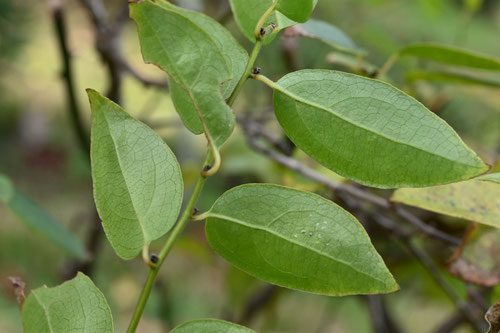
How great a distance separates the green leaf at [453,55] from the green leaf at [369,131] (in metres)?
0.24

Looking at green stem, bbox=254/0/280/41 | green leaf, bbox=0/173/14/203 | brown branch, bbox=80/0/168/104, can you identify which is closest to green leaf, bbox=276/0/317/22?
green stem, bbox=254/0/280/41

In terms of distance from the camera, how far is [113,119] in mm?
322

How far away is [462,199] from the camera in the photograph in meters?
0.46

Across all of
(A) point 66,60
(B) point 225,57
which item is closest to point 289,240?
(B) point 225,57

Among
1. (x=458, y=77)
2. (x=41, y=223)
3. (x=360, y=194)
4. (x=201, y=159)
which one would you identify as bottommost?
(x=201, y=159)

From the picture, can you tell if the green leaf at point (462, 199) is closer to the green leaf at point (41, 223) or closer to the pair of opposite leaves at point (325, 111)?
the pair of opposite leaves at point (325, 111)

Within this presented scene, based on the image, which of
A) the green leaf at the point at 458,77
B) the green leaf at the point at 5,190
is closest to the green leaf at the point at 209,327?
the green leaf at the point at 5,190

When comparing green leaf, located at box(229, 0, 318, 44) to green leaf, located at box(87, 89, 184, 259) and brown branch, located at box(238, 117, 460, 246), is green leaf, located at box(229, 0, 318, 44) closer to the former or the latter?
green leaf, located at box(87, 89, 184, 259)

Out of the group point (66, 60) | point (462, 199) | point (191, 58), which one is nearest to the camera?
point (191, 58)

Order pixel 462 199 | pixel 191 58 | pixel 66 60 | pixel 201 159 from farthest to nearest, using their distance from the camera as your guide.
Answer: pixel 201 159
pixel 66 60
pixel 462 199
pixel 191 58

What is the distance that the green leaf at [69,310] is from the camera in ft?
1.04

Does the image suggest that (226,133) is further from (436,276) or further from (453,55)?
(436,276)

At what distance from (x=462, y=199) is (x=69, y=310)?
299 millimetres

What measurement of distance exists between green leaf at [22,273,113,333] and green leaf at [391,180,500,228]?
0.25 m
